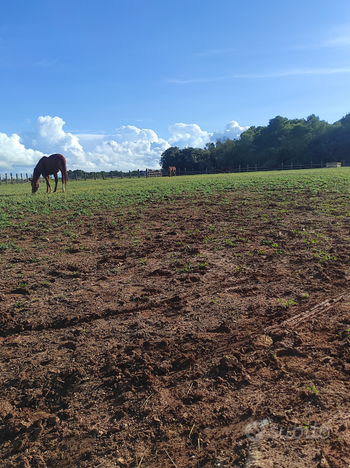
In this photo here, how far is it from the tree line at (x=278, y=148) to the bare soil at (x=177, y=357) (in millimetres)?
59861

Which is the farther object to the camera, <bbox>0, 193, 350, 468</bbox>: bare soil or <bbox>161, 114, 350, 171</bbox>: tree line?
<bbox>161, 114, 350, 171</bbox>: tree line

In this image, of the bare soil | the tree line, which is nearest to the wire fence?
the tree line

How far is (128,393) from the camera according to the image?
2.92m

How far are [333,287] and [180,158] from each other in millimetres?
70656

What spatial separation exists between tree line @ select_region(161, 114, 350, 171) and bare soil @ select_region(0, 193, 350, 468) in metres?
59.9

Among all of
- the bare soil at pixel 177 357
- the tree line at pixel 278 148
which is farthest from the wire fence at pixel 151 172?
the bare soil at pixel 177 357

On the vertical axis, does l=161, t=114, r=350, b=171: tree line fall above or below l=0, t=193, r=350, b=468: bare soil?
above

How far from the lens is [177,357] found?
3391 millimetres

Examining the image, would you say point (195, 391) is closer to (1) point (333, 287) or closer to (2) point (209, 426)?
(2) point (209, 426)

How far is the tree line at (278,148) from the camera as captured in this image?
6059 centimetres

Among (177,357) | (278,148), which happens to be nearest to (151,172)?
(278,148)

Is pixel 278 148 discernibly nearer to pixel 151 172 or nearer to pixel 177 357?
pixel 151 172

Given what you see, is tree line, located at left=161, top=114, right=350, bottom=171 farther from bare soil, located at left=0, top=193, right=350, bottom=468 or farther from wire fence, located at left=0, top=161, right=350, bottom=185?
bare soil, located at left=0, top=193, right=350, bottom=468

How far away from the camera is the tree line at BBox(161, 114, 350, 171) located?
6059 centimetres
